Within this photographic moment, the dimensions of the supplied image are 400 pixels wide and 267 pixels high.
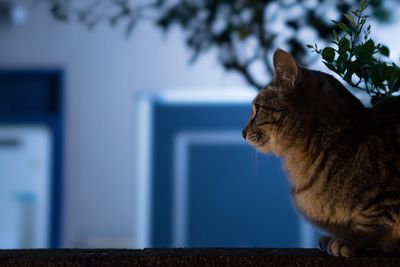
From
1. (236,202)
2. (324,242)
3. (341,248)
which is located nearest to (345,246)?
(341,248)

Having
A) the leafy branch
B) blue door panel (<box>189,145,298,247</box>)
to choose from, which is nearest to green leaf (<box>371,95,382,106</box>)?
the leafy branch

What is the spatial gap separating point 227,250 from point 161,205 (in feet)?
9.47

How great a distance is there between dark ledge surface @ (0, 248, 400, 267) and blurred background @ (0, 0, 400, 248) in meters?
2.75

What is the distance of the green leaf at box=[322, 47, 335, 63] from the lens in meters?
1.16

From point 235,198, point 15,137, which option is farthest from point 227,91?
point 15,137

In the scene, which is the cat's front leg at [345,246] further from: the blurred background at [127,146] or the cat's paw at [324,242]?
the blurred background at [127,146]

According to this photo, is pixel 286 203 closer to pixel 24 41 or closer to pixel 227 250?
pixel 24 41

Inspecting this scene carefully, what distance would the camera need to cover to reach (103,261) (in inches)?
46.0

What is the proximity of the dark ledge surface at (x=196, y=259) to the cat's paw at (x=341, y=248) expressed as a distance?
19mm

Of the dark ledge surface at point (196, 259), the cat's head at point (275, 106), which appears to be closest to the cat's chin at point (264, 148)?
the cat's head at point (275, 106)

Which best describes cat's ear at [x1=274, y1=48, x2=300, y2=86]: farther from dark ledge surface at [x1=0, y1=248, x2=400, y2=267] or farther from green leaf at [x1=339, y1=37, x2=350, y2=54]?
dark ledge surface at [x1=0, y1=248, x2=400, y2=267]

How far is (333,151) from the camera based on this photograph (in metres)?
1.28

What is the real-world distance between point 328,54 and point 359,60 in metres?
0.05

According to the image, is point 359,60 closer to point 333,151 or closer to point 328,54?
point 328,54
